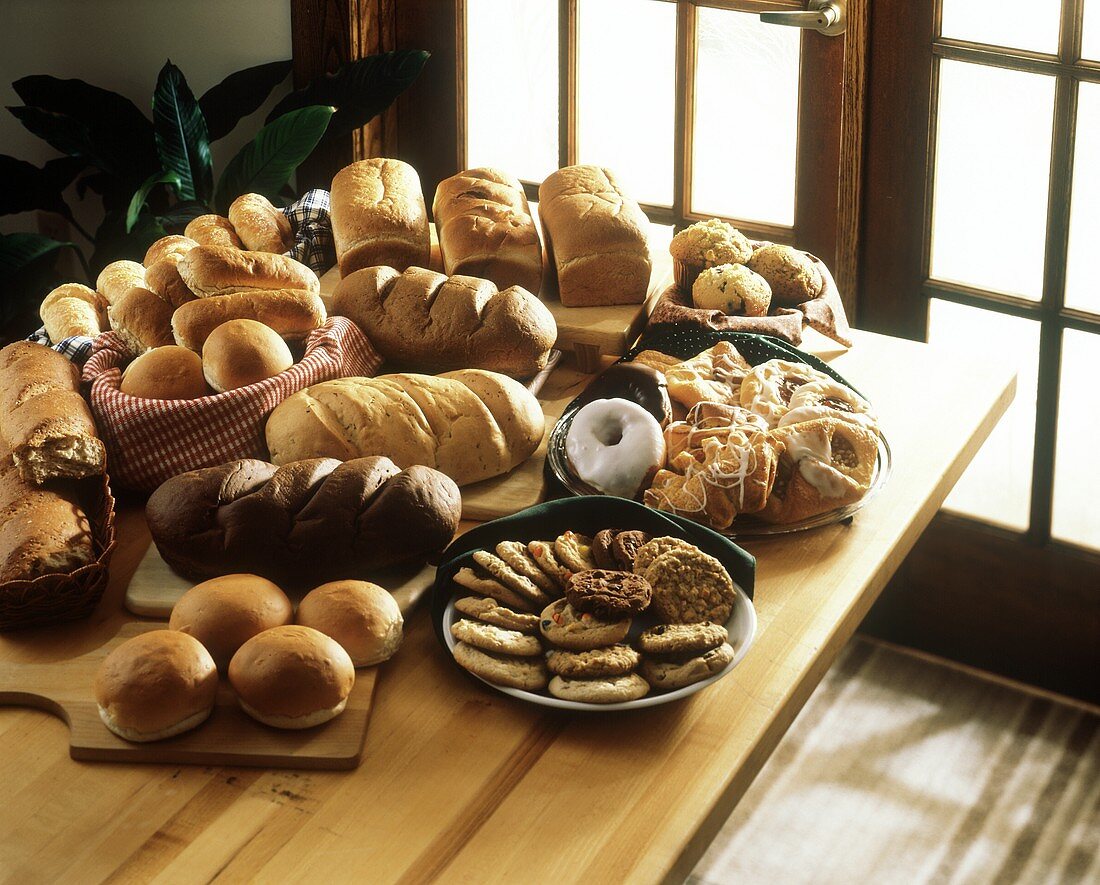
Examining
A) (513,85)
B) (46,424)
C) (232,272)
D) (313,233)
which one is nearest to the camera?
(46,424)

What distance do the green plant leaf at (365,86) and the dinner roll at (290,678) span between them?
1.64 m

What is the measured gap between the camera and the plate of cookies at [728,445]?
59.1 inches

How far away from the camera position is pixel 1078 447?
2.46 meters

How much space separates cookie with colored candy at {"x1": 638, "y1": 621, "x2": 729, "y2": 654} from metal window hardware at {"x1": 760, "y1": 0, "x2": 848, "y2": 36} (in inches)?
54.8

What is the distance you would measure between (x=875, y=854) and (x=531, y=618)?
50.0 inches

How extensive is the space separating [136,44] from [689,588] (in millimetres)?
2239

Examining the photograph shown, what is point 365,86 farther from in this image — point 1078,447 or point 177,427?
point 1078,447

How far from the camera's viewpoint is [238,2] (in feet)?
9.51

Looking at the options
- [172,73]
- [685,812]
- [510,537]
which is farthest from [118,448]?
[172,73]

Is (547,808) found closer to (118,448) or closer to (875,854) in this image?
(118,448)

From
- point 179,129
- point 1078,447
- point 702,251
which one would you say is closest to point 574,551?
point 702,251

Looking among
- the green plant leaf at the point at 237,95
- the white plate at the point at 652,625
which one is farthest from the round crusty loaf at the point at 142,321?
the green plant leaf at the point at 237,95

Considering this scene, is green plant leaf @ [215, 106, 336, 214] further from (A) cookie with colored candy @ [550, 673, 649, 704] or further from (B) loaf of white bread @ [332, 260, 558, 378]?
(A) cookie with colored candy @ [550, 673, 649, 704]

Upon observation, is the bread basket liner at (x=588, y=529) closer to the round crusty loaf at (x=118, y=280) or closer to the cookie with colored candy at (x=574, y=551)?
the cookie with colored candy at (x=574, y=551)
